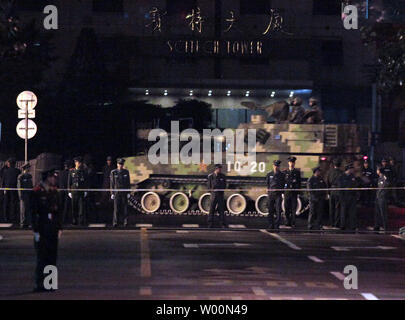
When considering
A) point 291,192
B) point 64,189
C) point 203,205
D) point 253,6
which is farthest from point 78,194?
point 253,6

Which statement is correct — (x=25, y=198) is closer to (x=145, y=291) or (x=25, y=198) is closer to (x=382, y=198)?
(x=382, y=198)

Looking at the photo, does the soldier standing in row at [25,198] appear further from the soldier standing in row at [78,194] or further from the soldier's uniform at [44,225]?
the soldier's uniform at [44,225]

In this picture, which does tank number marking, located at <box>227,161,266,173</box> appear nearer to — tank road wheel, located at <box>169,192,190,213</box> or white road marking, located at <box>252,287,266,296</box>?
tank road wheel, located at <box>169,192,190,213</box>

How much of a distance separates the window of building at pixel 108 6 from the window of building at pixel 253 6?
646 centimetres

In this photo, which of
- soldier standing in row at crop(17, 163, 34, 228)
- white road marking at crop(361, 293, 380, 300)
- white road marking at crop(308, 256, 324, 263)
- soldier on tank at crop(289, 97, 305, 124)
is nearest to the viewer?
white road marking at crop(361, 293, 380, 300)

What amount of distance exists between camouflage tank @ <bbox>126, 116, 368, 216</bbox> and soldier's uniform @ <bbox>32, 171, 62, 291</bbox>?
15.9 m

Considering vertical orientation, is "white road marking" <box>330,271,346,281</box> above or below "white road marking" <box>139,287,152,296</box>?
below

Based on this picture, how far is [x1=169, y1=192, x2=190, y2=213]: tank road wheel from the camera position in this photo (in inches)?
1251

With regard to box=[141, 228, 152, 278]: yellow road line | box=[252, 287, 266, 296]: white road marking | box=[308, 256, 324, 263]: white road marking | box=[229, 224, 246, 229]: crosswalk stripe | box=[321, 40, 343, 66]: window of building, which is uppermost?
box=[321, 40, 343, 66]: window of building

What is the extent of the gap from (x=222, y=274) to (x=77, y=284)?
8.45ft

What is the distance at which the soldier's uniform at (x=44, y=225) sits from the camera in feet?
50.4

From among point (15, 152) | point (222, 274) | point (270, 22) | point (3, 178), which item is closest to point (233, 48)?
point (270, 22)

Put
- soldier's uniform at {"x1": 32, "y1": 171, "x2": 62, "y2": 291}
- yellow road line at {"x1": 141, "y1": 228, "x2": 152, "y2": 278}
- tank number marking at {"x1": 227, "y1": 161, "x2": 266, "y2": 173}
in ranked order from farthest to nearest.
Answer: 1. tank number marking at {"x1": 227, "y1": 161, "x2": 266, "y2": 173}
2. yellow road line at {"x1": 141, "y1": 228, "x2": 152, "y2": 278}
3. soldier's uniform at {"x1": 32, "y1": 171, "x2": 62, "y2": 291}

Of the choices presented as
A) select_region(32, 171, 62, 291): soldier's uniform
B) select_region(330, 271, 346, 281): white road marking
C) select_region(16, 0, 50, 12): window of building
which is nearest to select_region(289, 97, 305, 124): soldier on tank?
select_region(330, 271, 346, 281): white road marking
